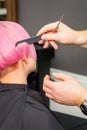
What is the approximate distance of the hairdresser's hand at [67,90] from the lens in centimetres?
130

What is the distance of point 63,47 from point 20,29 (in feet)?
5.19

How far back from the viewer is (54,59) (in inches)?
117

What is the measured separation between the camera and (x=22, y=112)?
1261 mm

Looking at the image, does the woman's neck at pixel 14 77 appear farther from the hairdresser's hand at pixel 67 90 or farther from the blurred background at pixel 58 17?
the blurred background at pixel 58 17

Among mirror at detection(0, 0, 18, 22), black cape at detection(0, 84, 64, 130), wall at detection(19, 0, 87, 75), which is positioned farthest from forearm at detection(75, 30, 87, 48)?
mirror at detection(0, 0, 18, 22)

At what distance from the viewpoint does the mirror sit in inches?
115

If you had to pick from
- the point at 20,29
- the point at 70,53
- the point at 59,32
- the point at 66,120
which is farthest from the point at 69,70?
the point at 20,29

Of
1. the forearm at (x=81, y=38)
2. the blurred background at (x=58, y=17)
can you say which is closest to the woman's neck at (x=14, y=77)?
the forearm at (x=81, y=38)

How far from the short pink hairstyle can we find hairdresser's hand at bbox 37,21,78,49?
0.10 metres

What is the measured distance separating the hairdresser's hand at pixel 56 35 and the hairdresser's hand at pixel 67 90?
0.58 ft

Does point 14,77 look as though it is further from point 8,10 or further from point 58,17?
point 8,10

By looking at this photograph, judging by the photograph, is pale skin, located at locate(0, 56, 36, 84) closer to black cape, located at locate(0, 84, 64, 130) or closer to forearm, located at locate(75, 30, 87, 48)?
black cape, located at locate(0, 84, 64, 130)

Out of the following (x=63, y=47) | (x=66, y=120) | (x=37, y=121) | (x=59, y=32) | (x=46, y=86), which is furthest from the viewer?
(x=63, y=47)

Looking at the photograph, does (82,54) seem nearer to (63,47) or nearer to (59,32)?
(63,47)
